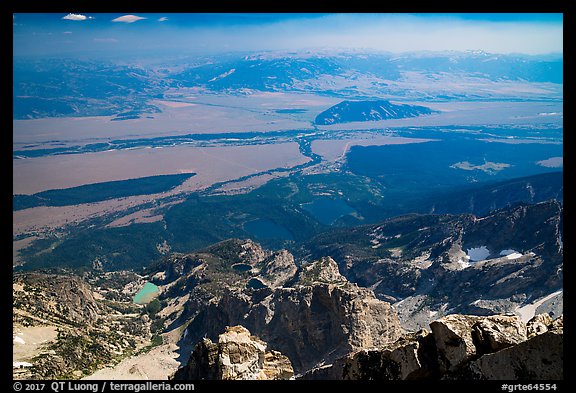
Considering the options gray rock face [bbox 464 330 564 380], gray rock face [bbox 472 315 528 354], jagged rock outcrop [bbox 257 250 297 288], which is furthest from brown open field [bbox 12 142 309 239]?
gray rock face [bbox 464 330 564 380]

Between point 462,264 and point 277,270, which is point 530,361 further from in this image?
point 462,264

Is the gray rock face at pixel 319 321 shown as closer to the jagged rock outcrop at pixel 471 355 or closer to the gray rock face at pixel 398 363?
the gray rock face at pixel 398 363

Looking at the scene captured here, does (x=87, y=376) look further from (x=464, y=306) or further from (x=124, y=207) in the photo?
(x=124, y=207)

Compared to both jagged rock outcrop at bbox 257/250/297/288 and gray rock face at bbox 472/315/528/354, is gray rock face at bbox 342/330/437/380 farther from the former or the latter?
jagged rock outcrop at bbox 257/250/297/288

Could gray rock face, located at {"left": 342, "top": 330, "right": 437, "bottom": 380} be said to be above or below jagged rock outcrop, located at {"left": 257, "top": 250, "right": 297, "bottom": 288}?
above

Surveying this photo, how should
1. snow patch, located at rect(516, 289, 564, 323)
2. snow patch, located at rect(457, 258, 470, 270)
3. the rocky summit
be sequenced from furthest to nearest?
1. snow patch, located at rect(457, 258, 470, 270)
2. snow patch, located at rect(516, 289, 564, 323)
3. the rocky summit

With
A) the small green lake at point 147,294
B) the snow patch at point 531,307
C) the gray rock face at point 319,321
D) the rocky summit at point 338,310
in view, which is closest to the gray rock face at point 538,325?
the rocky summit at point 338,310
